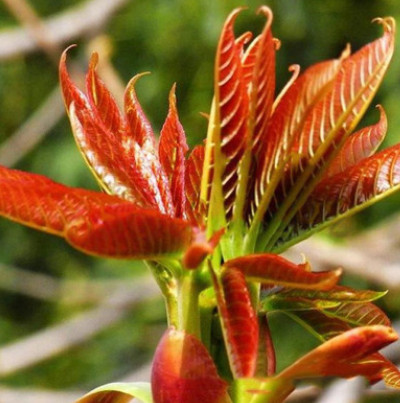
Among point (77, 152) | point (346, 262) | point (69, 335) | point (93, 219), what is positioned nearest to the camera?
point (93, 219)

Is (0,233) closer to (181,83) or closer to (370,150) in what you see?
(181,83)

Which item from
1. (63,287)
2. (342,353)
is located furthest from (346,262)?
(63,287)

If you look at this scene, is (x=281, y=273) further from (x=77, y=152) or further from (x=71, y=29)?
(x=77, y=152)

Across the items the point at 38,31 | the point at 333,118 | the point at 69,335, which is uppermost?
the point at 38,31

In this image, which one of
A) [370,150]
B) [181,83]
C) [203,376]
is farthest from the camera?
[181,83]

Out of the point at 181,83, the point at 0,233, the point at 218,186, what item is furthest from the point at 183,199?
the point at 0,233

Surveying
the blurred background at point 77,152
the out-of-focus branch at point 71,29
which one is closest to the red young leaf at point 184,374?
the blurred background at point 77,152
